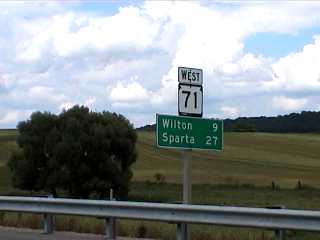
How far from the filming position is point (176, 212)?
1209 centimetres

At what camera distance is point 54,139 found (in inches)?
2002

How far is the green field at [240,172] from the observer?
47250 millimetres

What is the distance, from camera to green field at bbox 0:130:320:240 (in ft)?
155

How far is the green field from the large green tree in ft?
6.30

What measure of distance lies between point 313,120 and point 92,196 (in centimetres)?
9326

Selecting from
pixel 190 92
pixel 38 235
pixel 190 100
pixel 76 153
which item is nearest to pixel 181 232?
pixel 190 100

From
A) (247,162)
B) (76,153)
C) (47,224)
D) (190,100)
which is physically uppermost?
(247,162)

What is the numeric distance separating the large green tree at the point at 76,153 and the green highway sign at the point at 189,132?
35088 mm

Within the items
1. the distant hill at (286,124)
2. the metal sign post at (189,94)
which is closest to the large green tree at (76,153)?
the metal sign post at (189,94)

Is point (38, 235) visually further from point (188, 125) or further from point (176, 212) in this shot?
point (188, 125)

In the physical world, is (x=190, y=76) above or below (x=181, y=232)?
above

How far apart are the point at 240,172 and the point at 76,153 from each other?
23352mm

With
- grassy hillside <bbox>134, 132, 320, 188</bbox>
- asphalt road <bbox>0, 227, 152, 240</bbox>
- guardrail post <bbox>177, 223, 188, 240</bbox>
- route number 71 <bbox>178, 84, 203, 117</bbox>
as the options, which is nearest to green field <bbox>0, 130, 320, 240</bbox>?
grassy hillside <bbox>134, 132, 320, 188</bbox>

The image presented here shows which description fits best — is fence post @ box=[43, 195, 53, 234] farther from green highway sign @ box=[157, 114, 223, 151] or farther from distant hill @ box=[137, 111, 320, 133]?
distant hill @ box=[137, 111, 320, 133]
